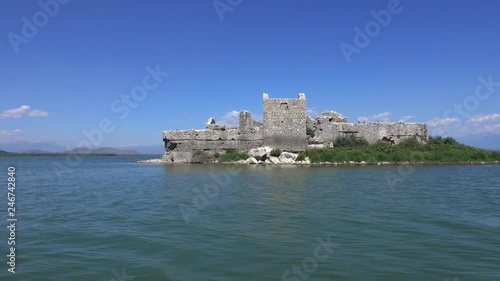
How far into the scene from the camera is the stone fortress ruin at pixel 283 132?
95.2 feet

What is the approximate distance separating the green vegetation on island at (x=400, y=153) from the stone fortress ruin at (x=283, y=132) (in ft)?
2.80

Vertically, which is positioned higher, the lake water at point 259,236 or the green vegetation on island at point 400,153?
the green vegetation on island at point 400,153

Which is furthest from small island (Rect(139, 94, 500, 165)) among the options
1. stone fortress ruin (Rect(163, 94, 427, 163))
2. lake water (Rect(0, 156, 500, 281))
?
lake water (Rect(0, 156, 500, 281))

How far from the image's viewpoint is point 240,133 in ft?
98.9

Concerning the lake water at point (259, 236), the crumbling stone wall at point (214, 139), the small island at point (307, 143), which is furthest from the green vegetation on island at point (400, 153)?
Result: the lake water at point (259, 236)

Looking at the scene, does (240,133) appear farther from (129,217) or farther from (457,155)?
(129,217)

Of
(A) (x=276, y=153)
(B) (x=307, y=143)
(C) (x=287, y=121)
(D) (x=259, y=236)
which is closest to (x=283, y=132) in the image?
(C) (x=287, y=121)

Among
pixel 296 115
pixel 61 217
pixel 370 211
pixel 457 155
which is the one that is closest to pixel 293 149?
pixel 296 115

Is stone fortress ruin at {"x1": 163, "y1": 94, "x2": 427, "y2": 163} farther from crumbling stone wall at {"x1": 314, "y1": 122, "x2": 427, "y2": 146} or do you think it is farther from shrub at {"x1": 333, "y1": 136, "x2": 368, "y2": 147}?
shrub at {"x1": 333, "y1": 136, "x2": 368, "y2": 147}

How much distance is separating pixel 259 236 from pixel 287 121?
22225 millimetres

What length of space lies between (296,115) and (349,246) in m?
22.9

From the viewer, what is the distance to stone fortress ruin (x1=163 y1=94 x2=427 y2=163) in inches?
1142

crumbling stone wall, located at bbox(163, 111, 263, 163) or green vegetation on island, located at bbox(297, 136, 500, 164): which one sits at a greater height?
crumbling stone wall, located at bbox(163, 111, 263, 163)

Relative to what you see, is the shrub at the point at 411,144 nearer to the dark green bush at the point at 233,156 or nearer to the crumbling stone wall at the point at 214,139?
the crumbling stone wall at the point at 214,139
